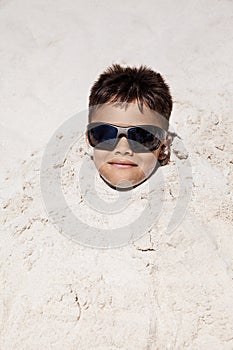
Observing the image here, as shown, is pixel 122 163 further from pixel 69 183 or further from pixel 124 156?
pixel 69 183

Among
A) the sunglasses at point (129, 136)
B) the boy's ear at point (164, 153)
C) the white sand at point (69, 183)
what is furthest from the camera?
the boy's ear at point (164, 153)

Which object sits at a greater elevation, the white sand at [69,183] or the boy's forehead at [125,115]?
the boy's forehead at [125,115]

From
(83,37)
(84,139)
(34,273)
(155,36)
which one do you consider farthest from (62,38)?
(34,273)

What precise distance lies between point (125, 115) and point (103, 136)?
12cm

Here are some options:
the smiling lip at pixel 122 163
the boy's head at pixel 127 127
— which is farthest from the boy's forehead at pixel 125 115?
the smiling lip at pixel 122 163

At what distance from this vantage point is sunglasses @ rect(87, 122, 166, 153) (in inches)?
74.8

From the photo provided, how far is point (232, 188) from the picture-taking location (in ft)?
6.83

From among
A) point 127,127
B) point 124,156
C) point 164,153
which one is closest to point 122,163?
point 124,156

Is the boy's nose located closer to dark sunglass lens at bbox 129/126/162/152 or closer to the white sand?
dark sunglass lens at bbox 129/126/162/152

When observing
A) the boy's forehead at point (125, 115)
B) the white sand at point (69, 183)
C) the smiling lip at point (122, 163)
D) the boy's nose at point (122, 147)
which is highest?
the boy's forehead at point (125, 115)

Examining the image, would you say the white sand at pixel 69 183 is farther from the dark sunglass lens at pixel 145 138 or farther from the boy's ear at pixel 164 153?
the dark sunglass lens at pixel 145 138

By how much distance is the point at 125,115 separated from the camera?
192 centimetres

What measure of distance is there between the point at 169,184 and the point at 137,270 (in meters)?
0.39

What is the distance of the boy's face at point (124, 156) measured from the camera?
1925 mm
